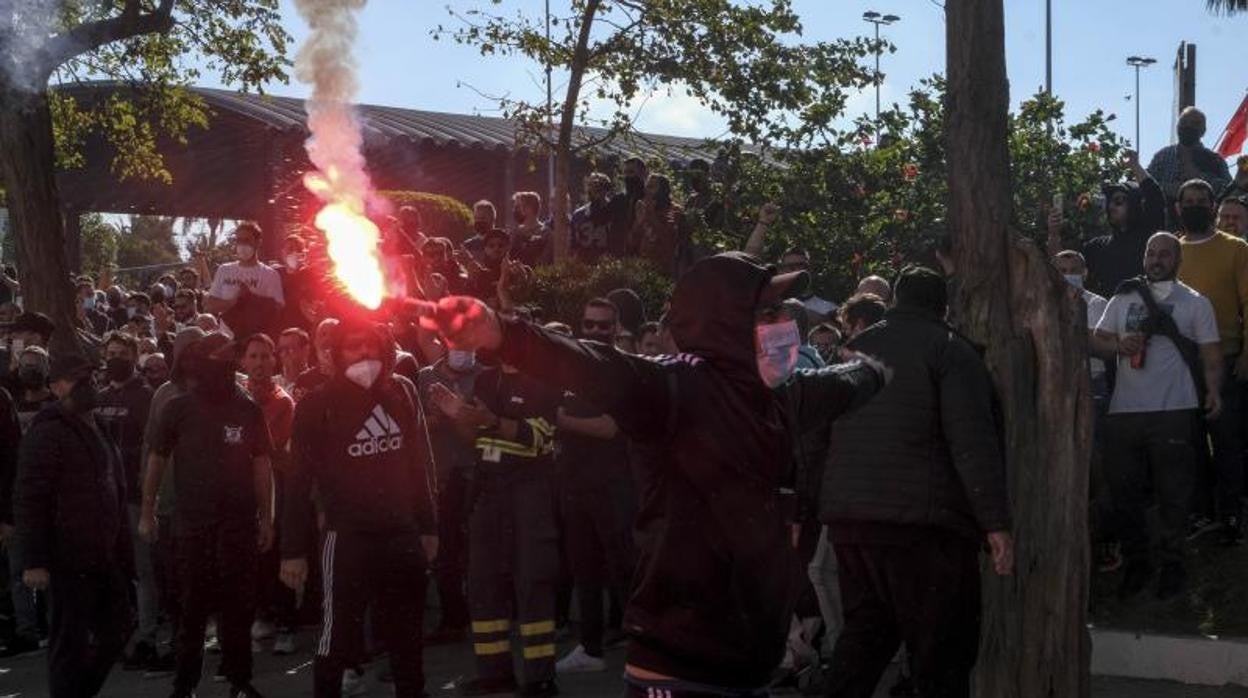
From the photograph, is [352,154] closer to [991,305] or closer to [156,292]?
[991,305]

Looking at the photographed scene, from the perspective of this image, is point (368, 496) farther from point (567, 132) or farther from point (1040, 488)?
point (567, 132)

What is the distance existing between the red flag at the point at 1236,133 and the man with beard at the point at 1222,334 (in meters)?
7.25

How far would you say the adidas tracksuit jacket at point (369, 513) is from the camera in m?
9.04

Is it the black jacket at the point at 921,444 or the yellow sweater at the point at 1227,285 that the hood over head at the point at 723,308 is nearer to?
the black jacket at the point at 921,444

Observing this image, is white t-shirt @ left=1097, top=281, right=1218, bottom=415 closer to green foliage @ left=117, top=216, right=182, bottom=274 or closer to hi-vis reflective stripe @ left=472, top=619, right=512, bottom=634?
hi-vis reflective stripe @ left=472, top=619, right=512, bottom=634

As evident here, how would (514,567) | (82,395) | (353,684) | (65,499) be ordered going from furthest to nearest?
(353,684) < (514,567) < (82,395) < (65,499)

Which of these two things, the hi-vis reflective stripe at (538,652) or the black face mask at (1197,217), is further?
the black face mask at (1197,217)

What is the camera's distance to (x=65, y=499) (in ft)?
32.4

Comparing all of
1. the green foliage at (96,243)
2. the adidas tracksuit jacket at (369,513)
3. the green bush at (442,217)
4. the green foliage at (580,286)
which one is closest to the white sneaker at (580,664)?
the adidas tracksuit jacket at (369,513)

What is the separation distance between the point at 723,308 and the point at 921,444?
250cm

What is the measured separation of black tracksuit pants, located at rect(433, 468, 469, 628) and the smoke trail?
515cm

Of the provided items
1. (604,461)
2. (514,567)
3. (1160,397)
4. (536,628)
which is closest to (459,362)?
(604,461)

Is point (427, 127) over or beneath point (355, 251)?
over

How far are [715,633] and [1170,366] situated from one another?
244 inches
